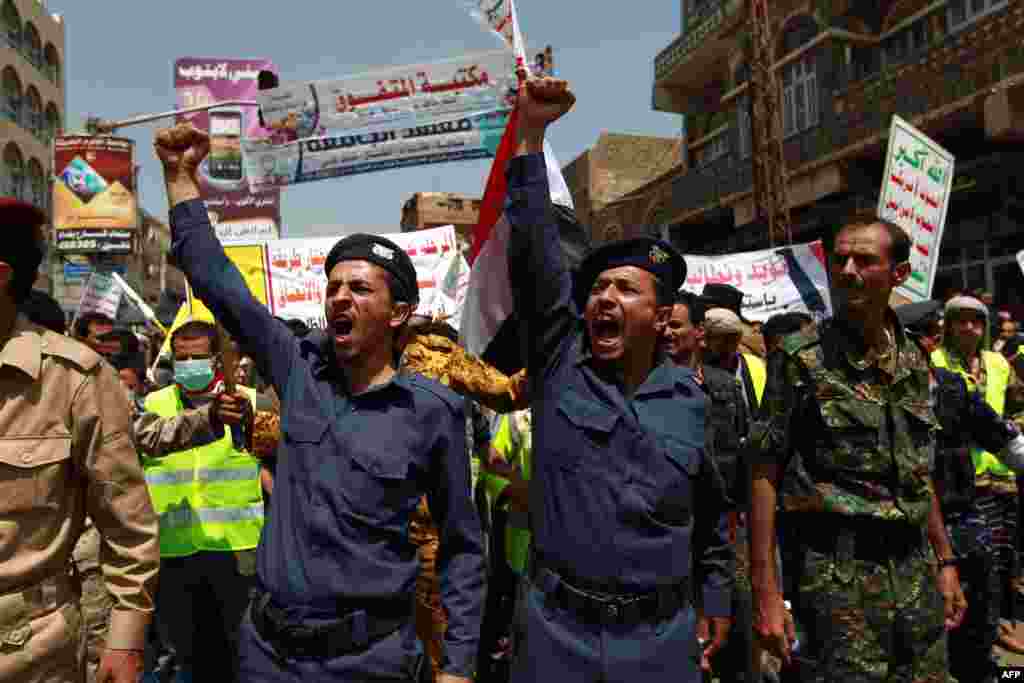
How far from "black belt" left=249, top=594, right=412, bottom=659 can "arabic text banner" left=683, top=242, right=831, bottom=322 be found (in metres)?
7.42

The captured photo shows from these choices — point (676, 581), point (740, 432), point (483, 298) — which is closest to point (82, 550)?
point (483, 298)

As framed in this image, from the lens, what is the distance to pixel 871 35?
56.9 feet

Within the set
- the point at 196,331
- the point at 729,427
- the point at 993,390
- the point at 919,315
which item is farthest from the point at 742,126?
the point at 196,331

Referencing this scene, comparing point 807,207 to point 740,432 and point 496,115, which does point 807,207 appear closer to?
point 496,115

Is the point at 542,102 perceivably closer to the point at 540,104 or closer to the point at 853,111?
the point at 540,104

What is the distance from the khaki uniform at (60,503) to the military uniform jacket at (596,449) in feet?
3.57

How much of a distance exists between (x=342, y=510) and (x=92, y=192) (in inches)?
936

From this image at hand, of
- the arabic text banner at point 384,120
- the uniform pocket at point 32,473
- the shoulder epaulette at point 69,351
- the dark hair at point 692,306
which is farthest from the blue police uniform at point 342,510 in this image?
the arabic text banner at point 384,120

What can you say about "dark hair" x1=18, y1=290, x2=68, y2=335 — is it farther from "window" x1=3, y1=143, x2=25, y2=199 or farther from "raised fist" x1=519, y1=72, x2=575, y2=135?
"window" x1=3, y1=143, x2=25, y2=199

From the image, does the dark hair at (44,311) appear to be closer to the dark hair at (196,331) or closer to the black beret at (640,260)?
the dark hair at (196,331)

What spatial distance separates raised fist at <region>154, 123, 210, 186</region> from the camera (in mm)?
2604

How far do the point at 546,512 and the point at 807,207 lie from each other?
690 inches

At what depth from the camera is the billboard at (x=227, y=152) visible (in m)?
21.4

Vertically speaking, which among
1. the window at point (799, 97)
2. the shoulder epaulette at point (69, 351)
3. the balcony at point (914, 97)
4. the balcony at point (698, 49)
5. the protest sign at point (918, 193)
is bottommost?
the shoulder epaulette at point (69, 351)
